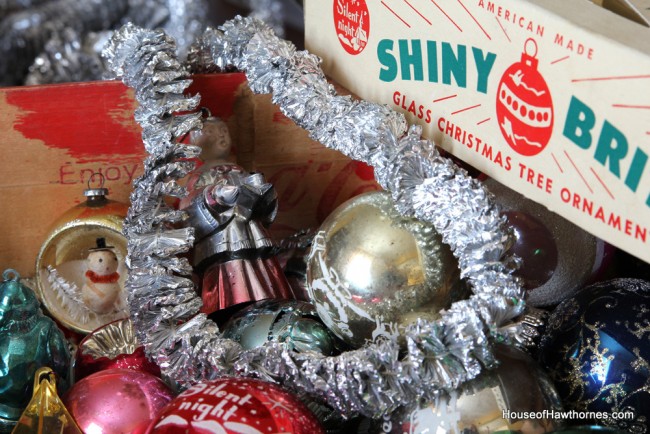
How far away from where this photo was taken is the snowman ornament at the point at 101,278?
960mm

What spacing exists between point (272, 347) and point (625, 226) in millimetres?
320

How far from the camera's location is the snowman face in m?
0.96

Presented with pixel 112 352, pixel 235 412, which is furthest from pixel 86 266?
pixel 235 412

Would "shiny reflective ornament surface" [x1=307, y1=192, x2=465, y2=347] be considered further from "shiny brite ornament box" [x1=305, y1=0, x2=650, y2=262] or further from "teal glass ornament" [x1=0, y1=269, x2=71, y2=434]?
→ "teal glass ornament" [x1=0, y1=269, x2=71, y2=434]

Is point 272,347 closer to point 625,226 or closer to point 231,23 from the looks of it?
point 625,226

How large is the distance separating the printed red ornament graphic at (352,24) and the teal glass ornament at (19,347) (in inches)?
17.3

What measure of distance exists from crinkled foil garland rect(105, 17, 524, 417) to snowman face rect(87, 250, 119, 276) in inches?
4.4

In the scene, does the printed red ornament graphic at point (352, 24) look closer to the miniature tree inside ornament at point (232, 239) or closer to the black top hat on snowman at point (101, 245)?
the miniature tree inside ornament at point (232, 239)

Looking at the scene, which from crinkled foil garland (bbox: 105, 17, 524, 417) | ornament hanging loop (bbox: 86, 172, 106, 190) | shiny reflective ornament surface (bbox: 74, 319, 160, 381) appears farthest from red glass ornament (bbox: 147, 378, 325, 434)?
ornament hanging loop (bbox: 86, 172, 106, 190)

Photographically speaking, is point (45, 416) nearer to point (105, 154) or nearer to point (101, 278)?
point (101, 278)

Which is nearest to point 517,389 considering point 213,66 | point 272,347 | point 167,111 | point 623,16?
point 272,347

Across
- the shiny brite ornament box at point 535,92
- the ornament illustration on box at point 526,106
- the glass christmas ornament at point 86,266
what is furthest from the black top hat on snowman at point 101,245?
the ornament illustration on box at point 526,106

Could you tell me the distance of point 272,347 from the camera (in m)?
0.76

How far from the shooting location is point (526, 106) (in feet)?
2.44
